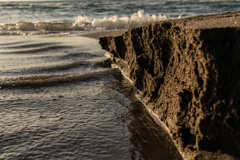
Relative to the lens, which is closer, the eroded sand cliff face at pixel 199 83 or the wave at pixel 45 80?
the eroded sand cliff face at pixel 199 83

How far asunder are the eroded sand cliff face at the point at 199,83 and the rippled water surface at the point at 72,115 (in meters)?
0.27

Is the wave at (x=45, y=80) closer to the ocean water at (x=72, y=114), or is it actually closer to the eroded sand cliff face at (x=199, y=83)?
the ocean water at (x=72, y=114)

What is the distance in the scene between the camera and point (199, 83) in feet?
5.34

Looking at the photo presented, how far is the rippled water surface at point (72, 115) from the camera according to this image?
6.65ft

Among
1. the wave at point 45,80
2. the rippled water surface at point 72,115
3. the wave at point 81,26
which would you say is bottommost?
the rippled water surface at point 72,115

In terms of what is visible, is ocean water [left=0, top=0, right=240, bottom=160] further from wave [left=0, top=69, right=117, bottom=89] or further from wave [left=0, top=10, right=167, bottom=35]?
wave [left=0, top=10, right=167, bottom=35]

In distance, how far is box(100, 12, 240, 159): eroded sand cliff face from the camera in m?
1.41

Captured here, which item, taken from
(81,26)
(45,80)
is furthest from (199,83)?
(81,26)

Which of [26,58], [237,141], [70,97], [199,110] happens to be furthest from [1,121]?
[26,58]

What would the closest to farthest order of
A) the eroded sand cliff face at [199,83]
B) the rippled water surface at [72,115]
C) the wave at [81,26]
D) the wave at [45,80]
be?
the eroded sand cliff face at [199,83], the rippled water surface at [72,115], the wave at [45,80], the wave at [81,26]

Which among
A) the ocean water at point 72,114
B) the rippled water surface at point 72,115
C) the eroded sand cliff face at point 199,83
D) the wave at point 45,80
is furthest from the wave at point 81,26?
the eroded sand cliff face at point 199,83

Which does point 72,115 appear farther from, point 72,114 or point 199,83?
point 199,83

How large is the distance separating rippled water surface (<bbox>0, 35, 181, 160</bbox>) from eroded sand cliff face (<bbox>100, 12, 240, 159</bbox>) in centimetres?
27

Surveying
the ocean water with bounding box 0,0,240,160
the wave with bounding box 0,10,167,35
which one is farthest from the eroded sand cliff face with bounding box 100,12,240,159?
the wave with bounding box 0,10,167,35
